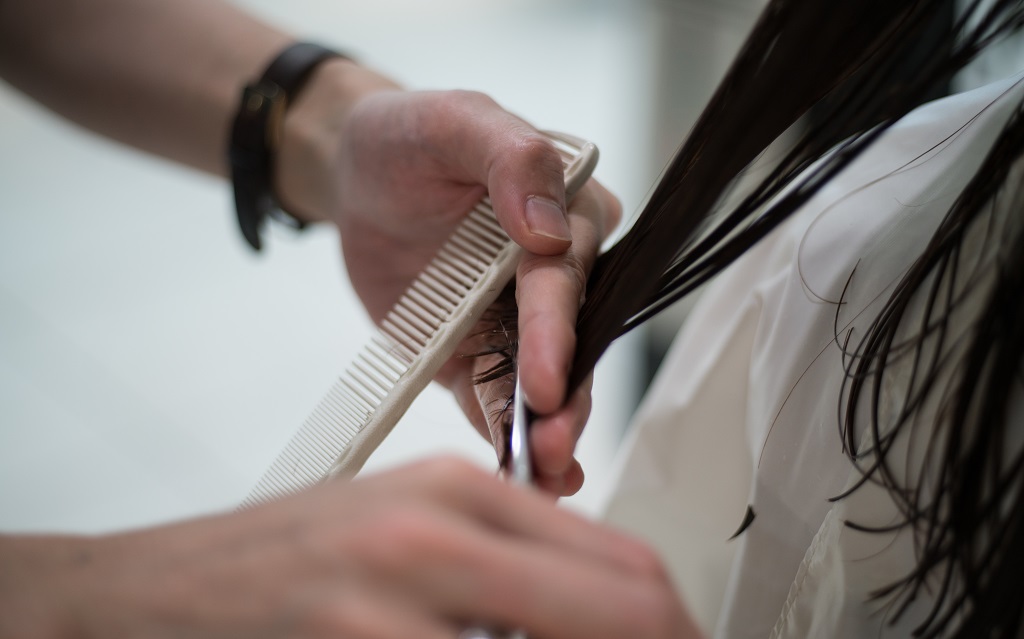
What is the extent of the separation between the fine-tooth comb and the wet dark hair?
89mm

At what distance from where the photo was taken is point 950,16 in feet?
1.62

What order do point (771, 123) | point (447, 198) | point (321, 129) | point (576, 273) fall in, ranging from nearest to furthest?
→ point (771, 123) → point (576, 273) → point (447, 198) → point (321, 129)

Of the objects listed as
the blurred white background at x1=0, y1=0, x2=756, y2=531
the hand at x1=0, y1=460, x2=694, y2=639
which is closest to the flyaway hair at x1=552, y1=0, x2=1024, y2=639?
the hand at x1=0, y1=460, x2=694, y2=639

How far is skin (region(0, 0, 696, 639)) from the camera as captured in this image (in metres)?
0.24

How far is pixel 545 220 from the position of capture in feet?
1.51

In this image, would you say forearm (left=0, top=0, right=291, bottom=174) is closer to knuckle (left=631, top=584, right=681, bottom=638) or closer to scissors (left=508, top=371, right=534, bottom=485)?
scissors (left=508, top=371, right=534, bottom=485)

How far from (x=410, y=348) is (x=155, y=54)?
500 millimetres

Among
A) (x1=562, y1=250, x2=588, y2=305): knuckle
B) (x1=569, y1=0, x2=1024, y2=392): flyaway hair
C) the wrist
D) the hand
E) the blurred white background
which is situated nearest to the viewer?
the hand

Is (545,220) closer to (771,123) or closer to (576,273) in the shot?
(576,273)

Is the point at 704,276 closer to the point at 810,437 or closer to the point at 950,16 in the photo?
the point at 810,437

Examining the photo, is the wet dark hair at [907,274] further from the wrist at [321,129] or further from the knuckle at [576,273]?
the wrist at [321,129]

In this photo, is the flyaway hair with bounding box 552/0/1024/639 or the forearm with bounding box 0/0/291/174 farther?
→ the forearm with bounding box 0/0/291/174

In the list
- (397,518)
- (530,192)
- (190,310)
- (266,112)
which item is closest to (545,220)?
(530,192)

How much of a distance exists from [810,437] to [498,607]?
9.9 inches
